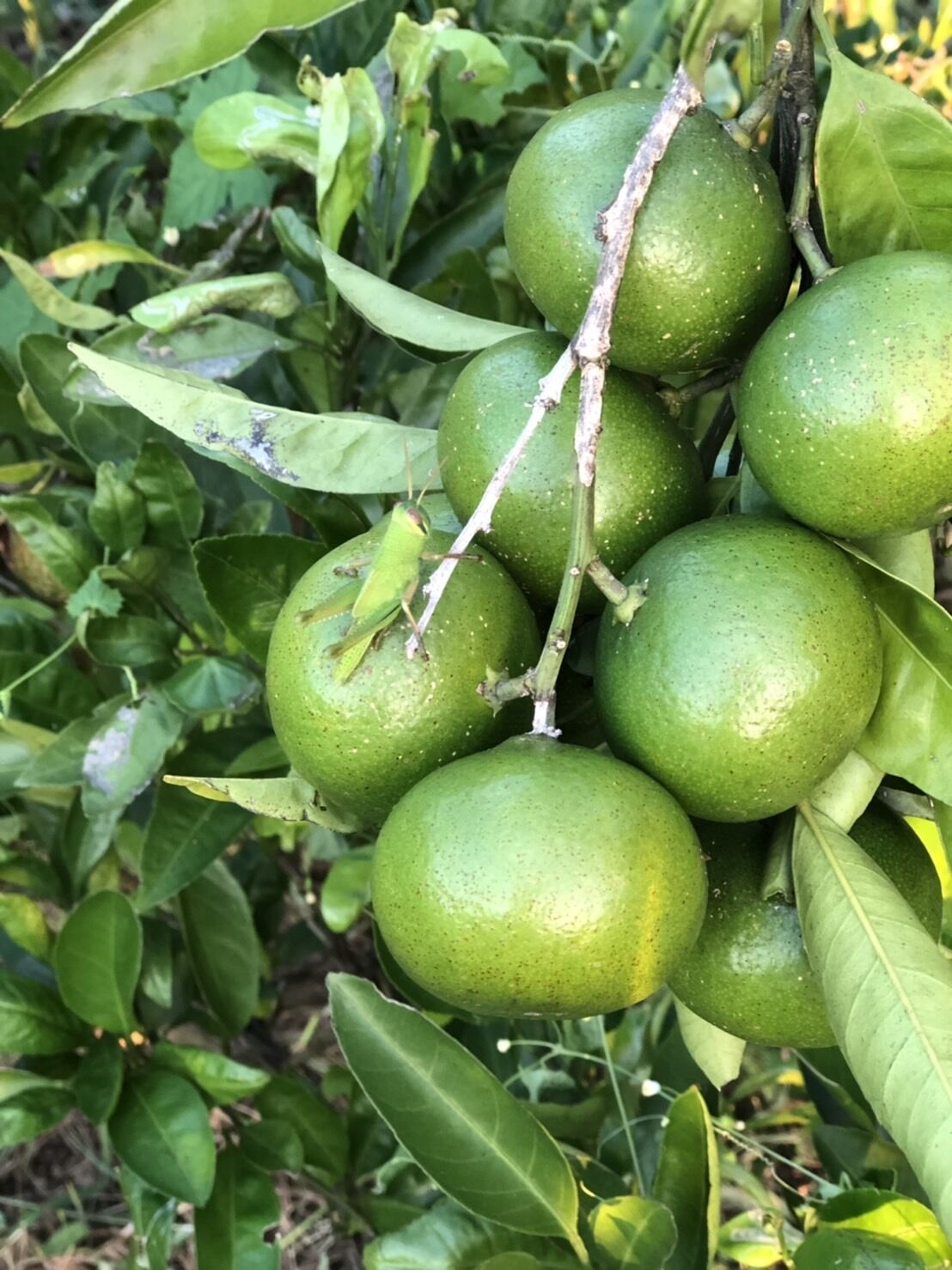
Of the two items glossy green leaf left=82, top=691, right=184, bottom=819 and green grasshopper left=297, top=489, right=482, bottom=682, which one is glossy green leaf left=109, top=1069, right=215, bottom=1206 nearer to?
glossy green leaf left=82, top=691, right=184, bottom=819

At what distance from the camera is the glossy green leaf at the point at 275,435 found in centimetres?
82

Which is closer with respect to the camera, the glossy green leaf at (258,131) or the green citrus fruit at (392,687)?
the green citrus fruit at (392,687)

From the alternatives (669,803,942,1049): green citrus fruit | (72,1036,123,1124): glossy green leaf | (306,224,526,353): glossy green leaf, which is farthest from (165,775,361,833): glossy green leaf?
(72,1036,123,1124): glossy green leaf

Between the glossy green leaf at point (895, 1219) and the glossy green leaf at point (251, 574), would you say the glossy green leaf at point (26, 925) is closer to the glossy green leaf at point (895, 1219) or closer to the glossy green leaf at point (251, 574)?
the glossy green leaf at point (251, 574)

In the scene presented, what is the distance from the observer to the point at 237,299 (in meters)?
1.19

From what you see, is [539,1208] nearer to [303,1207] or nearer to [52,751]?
[52,751]

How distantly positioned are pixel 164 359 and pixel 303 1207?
179 cm

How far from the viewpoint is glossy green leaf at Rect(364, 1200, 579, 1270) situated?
3.36ft

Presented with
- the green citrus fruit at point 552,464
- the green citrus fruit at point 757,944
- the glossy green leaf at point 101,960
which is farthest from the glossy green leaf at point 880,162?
the glossy green leaf at point 101,960

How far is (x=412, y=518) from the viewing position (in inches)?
28.4

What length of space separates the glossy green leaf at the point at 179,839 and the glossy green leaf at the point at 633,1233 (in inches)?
23.2

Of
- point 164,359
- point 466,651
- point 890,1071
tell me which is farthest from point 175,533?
point 890,1071

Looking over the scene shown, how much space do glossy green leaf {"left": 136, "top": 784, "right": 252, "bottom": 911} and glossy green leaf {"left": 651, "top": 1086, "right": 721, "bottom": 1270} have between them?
60 cm

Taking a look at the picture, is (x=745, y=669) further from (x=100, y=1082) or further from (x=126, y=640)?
(x=100, y=1082)
